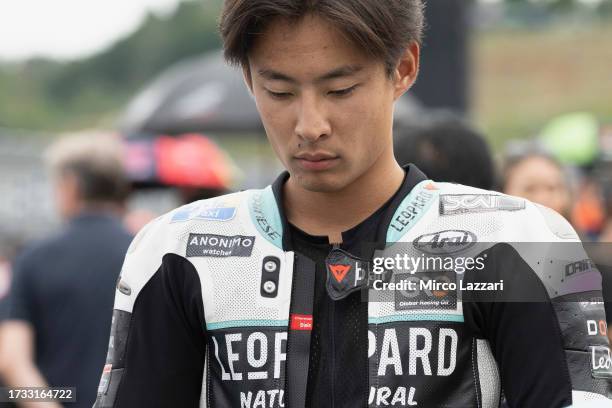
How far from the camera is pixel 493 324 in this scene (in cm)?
199

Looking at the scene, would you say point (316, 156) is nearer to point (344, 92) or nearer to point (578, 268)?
point (344, 92)

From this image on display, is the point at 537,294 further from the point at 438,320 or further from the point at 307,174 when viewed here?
the point at 307,174

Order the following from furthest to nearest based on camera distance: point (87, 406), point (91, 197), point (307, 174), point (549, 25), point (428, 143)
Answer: point (549, 25)
point (91, 197)
point (87, 406)
point (428, 143)
point (307, 174)

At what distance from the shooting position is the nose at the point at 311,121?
2037 millimetres

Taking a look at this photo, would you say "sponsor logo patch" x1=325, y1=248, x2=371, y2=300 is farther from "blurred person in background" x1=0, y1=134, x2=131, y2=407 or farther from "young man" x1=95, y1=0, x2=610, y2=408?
"blurred person in background" x1=0, y1=134, x2=131, y2=407

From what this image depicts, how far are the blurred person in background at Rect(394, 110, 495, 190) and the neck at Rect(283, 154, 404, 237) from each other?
1.34m

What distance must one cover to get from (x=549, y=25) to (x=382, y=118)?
4425 cm

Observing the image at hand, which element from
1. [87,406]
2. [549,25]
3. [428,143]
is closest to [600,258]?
[428,143]

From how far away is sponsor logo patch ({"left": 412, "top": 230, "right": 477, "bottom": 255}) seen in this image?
2037 mm

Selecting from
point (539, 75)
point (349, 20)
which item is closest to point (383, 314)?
point (349, 20)

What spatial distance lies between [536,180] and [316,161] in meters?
2.56

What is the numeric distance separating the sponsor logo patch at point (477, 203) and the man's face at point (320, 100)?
165mm

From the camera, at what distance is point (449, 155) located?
3.54 m

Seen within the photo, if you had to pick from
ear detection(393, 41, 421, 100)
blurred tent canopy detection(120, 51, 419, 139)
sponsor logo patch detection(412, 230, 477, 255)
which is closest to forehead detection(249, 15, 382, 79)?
ear detection(393, 41, 421, 100)
